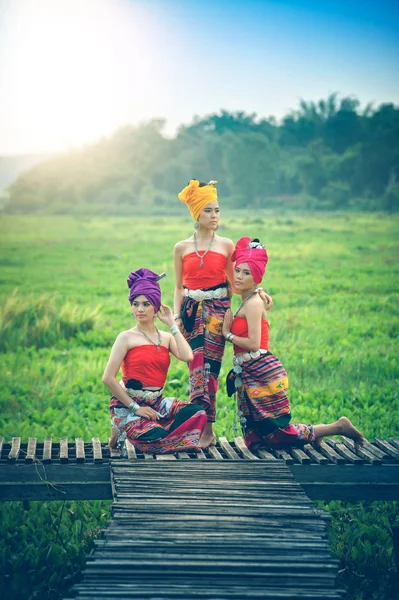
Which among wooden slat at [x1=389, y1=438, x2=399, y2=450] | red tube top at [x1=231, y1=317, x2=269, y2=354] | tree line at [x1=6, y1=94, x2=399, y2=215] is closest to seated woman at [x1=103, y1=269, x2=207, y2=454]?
red tube top at [x1=231, y1=317, x2=269, y2=354]

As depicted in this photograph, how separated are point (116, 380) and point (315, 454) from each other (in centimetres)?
156

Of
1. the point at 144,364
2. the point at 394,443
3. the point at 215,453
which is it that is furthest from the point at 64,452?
the point at 394,443

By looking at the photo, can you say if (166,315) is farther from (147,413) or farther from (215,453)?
(215,453)

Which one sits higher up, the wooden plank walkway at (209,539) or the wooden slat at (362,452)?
the wooden plank walkway at (209,539)

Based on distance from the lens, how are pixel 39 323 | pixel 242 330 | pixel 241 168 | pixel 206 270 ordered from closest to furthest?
pixel 242 330 < pixel 206 270 < pixel 39 323 < pixel 241 168

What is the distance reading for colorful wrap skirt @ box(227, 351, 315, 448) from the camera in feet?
19.9

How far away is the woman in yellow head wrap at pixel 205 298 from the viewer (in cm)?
655

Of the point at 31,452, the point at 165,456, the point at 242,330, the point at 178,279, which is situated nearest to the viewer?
the point at 165,456

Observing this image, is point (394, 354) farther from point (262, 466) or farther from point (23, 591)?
point (23, 591)

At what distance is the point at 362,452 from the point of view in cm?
609

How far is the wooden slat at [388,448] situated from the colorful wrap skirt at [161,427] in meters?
1.43

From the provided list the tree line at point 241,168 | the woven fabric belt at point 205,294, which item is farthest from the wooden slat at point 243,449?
the tree line at point 241,168

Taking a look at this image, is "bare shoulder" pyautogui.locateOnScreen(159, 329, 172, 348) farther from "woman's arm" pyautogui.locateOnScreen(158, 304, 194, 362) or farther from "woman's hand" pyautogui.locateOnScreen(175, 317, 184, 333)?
"woman's hand" pyautogui.locateOnScreen(175, 317, 184, 333)

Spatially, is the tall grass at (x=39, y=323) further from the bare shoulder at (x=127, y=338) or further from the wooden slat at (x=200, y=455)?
the wooden slat at (x=200, y=455)
